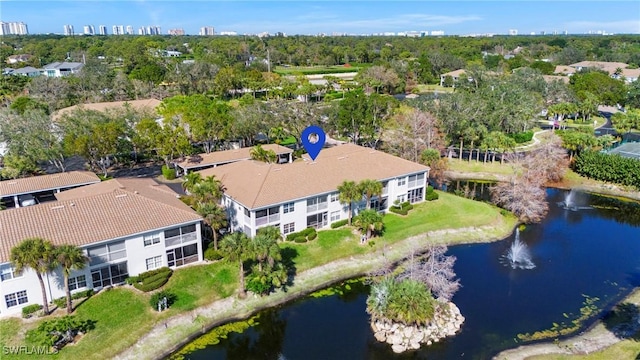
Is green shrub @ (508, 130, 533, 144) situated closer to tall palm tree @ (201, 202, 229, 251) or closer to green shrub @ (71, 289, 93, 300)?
tall palm tree @ (201, 202, 229, 251)

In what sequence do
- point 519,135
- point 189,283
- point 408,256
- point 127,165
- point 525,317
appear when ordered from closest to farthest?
point 525,317, point 189,283, point 408,256, point 127,165, point 519,135

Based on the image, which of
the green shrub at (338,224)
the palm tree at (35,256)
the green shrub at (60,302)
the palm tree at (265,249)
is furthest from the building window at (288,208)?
the palm tree at (35,256)

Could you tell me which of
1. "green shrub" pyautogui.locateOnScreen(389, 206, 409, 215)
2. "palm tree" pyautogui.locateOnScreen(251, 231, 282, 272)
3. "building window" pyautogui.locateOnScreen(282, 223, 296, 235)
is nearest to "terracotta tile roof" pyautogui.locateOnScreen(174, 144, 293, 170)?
"building window" pyautogui.locateOnScreen(282, 223, 296, 235)

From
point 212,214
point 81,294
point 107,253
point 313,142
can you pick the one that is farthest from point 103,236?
point 313,142

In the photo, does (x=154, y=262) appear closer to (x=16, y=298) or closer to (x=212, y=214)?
(x=212, y=214)

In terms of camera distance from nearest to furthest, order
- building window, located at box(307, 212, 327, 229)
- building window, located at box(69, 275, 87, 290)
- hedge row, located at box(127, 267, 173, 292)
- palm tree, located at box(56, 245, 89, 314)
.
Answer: palm tree, located at box(56, 245, 89, 314), building window, located at box(69, 275, 87, 290), hedge row, located at box(127, 267, 173, 292), building window, located at box(307, 212, 327, 229)

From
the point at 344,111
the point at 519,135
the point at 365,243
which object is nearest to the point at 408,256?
the point at 365,243

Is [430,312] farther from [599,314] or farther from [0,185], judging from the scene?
[0,185]
